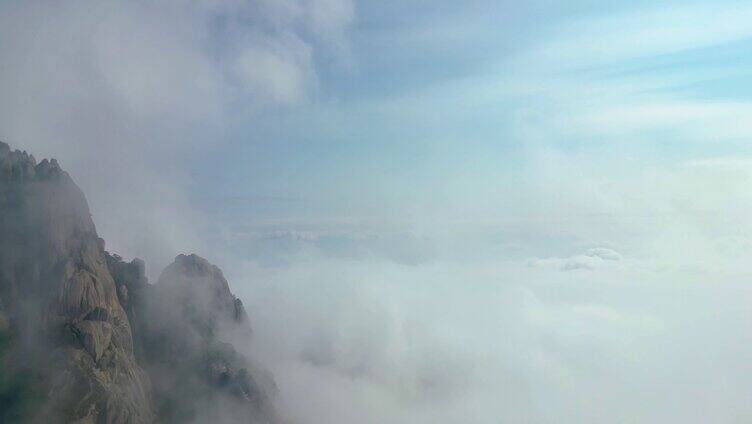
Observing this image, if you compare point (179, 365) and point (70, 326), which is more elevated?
point (70, 326)

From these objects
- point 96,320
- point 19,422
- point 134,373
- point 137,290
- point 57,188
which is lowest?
point 19,422

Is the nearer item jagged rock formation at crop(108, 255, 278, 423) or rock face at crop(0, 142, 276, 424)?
rock face at crop(0, 142, 276, 424)

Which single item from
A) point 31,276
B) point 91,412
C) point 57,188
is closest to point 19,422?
point 91,412

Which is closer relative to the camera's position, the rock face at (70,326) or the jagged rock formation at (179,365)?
the rock face at (70,326)

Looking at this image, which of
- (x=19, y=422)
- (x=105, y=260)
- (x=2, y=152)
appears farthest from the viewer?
(x=105, y=260)

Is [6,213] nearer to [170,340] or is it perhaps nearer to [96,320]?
[96,320]

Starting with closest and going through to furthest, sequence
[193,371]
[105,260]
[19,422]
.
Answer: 1. [19,422]
2. [105,260]
3. [193,371]

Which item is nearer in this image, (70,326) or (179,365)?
(70,326)

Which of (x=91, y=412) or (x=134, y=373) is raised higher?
(x=134, y=373)
